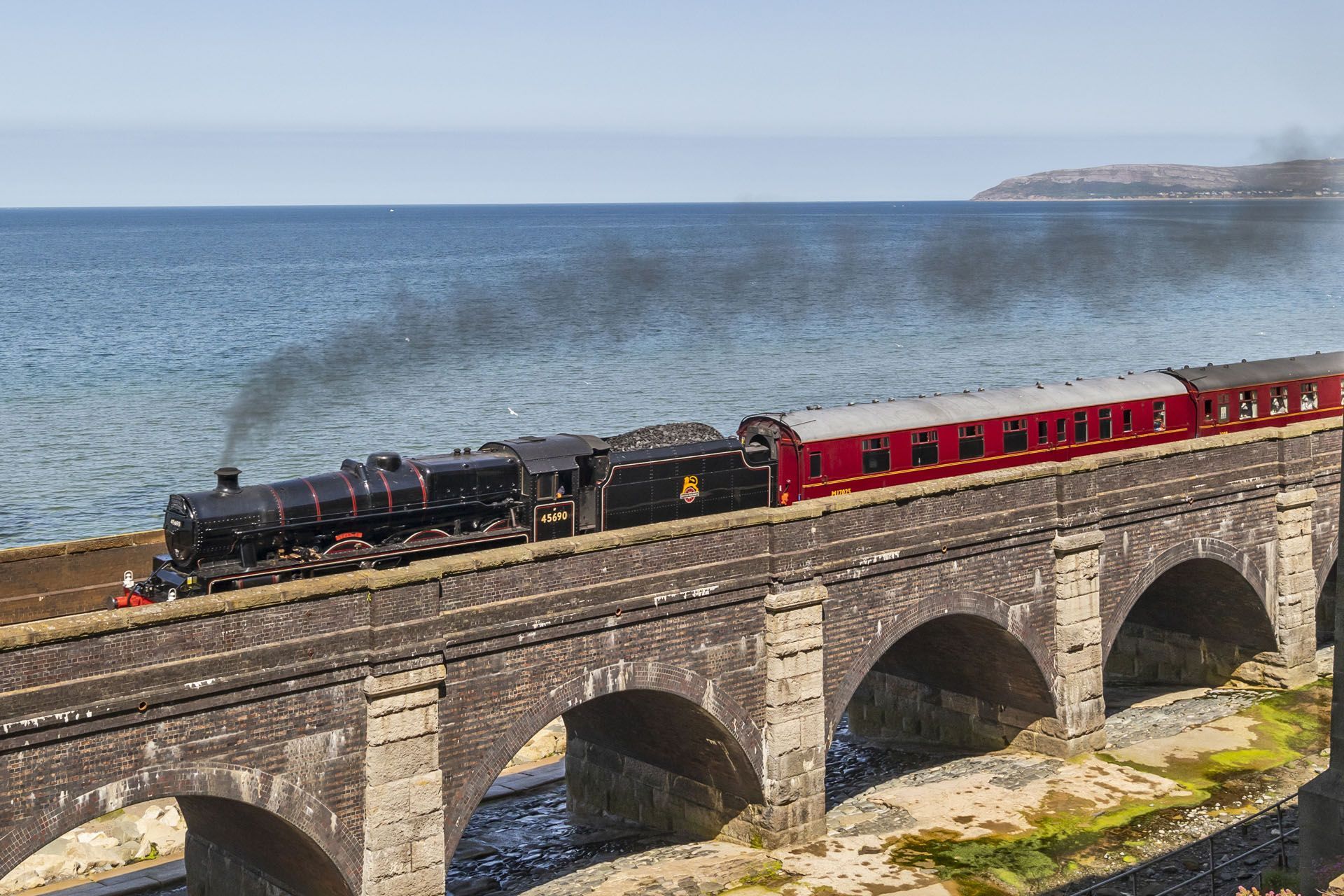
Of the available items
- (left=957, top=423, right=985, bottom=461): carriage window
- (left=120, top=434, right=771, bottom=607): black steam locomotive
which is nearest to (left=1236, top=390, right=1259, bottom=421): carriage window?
(left=957, top=423, right=985, bottom=461): carriage window

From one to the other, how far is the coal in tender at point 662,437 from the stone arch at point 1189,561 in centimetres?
940

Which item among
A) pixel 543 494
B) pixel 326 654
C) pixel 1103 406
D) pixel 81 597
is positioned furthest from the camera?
pixel 1103 406

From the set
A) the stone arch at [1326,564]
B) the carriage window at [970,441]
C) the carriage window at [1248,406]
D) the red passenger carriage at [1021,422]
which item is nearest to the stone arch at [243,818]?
the red passenger carriage at [1021,422]

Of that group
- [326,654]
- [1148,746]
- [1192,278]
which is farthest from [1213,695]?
[1192,278]

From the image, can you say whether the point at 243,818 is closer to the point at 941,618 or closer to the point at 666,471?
the point at 666,471

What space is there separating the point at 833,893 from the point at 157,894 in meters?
→ 11.9

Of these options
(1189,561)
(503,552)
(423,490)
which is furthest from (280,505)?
(1189,561)

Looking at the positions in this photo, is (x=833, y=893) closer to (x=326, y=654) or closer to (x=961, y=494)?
(x=961, y=494)

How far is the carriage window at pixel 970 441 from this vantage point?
103 feet

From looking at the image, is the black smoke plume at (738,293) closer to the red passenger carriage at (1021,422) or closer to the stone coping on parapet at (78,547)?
the stone coping on parapet at (78,547)

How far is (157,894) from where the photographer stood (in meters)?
25.5

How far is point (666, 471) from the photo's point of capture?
27.1 m

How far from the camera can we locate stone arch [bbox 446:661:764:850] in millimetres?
21781

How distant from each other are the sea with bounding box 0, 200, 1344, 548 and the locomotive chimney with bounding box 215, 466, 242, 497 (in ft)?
28.0
